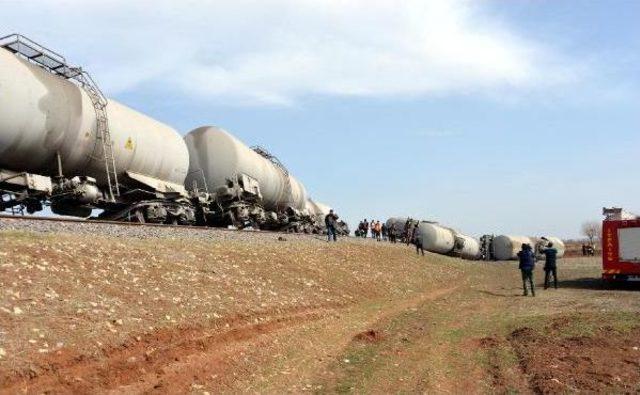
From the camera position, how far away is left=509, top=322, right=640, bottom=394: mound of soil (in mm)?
7547

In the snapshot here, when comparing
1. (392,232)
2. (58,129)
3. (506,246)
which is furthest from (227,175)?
(506,246)

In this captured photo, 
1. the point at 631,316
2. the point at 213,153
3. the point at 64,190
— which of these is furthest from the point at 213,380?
the point at 213,153

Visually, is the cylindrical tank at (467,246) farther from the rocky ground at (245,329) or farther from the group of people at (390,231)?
the rocky ground at (245,329)

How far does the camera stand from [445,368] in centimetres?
884

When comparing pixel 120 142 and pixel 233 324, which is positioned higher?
pixel 120 142

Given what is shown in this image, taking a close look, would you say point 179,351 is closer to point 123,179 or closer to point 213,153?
point 123,179

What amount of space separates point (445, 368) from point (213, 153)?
1849 cm

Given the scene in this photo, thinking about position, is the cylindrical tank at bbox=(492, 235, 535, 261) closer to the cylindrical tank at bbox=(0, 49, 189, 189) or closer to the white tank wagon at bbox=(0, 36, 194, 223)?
the white tank wagon at bbox=(0, 36, 194, 223)

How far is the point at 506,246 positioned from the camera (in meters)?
53.1

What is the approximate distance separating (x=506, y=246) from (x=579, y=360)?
46.4m

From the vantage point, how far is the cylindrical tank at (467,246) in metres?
49.5

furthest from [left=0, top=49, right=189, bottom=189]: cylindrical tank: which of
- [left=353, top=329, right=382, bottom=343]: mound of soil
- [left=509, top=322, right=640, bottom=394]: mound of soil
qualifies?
[left=509, top=322, right=640, bottom=394]: mound of soil

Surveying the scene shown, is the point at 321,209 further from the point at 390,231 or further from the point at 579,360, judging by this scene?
the point at 579,360

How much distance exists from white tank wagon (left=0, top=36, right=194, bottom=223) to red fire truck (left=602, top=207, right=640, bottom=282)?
17.0 metres
